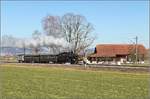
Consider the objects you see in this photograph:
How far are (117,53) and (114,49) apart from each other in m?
2.82

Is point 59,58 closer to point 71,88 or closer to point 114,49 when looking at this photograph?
point 114,49

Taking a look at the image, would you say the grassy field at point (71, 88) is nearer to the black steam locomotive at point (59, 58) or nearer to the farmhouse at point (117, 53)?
the black steam locomotive at point (59, 58)

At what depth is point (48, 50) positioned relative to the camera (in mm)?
106125

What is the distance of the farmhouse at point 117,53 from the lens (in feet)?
335

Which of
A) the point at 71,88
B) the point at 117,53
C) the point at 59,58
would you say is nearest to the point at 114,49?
the point at 117,53

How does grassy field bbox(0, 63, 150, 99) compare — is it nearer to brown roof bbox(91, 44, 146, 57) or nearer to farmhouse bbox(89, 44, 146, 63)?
farmhouse bbox(89, 44, 146, 63)

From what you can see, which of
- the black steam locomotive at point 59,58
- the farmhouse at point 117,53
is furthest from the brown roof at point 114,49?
the black steam locomotive at point 59,58

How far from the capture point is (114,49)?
364 ft

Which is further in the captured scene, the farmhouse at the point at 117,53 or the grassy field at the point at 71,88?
the farmhouse at the point at 117,53

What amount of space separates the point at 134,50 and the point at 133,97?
8893cm

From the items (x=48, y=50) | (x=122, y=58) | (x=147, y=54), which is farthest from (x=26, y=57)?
(x=147, y=54)

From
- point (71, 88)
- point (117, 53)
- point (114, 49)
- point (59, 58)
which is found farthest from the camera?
point (114, 49)

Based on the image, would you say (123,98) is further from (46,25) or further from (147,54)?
(147,54)

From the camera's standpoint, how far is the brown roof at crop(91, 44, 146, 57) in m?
106
